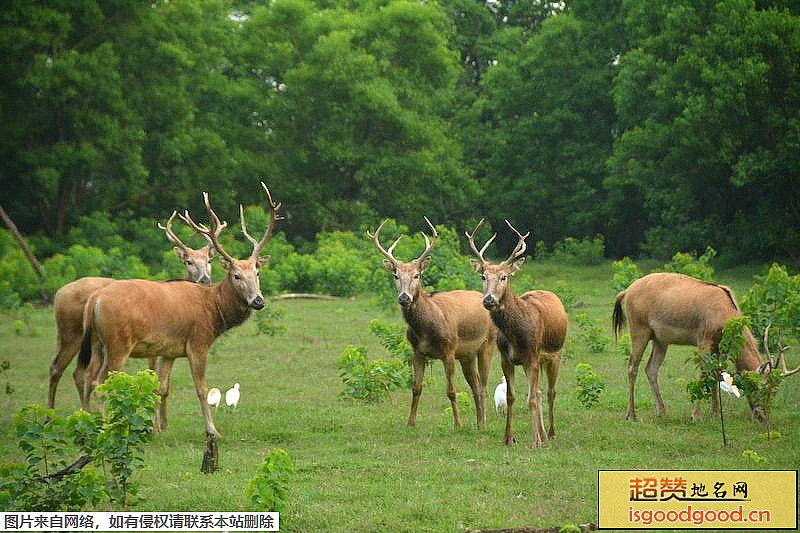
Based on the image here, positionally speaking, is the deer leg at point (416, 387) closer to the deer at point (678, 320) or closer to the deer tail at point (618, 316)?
the deer at point (678, 320)

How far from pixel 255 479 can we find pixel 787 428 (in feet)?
19.0

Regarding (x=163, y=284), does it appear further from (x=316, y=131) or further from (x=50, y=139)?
(x=316, y=131)

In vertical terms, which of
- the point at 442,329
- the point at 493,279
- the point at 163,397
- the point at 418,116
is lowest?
the point at 163,397

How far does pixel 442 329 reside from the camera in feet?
36.1

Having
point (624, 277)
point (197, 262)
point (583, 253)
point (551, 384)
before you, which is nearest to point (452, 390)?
point (551, 384)

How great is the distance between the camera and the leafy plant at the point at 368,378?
12.4 m

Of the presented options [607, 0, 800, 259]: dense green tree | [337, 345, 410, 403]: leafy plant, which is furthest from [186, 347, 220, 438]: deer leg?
[607, 0, 800, 259]: dense green tree

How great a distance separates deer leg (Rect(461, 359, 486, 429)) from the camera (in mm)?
10938

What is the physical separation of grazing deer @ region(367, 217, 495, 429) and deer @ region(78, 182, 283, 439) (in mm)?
1567

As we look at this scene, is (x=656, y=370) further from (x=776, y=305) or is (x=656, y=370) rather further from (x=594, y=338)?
(x=594, y=338)

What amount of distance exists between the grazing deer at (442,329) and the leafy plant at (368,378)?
124cm

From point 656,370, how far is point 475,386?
2.08 m

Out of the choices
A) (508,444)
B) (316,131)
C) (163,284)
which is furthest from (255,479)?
(316,131)

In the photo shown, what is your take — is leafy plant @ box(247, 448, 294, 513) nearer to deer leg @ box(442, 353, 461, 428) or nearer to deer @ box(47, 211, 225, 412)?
deer leg @ box(442, 353, 461, 428)
